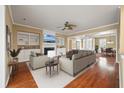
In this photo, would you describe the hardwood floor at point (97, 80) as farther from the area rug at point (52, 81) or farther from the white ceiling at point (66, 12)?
the white ceiling at point (66, 12)

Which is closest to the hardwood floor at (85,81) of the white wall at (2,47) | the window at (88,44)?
the white wall at (2,47)

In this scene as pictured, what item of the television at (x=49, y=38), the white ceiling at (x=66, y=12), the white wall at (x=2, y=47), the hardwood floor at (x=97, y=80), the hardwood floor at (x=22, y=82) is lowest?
the hardwood floor at (x=22, y=82)

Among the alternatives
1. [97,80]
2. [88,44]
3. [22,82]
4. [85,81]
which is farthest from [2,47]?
[88,44]

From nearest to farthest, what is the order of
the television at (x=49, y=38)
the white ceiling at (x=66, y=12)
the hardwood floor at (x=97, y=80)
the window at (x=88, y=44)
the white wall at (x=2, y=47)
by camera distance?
the white wall at (x=2, y=47) < the hardwood floor at (x=97, y=80) < the white ceiling at (x=66, y=12) < the television at (x=49, y=38) < the window at (x=88, y=44)

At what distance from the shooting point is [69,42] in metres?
10.2

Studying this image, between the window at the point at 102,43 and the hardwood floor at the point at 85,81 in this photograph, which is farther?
the window at the point at 102,43

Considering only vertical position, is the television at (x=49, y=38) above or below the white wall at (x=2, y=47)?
above

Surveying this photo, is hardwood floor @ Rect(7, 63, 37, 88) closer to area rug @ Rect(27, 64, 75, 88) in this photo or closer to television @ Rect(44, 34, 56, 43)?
area rug @ Rect(27, 64, 75, 88)

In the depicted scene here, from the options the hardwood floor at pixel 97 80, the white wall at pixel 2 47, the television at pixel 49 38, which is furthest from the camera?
the television at pixel 49 38

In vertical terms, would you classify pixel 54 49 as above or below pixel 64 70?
above

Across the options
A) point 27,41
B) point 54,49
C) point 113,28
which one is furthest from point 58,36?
point 113,28

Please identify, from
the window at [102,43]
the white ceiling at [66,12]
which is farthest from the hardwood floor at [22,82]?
the window at [102,43]
